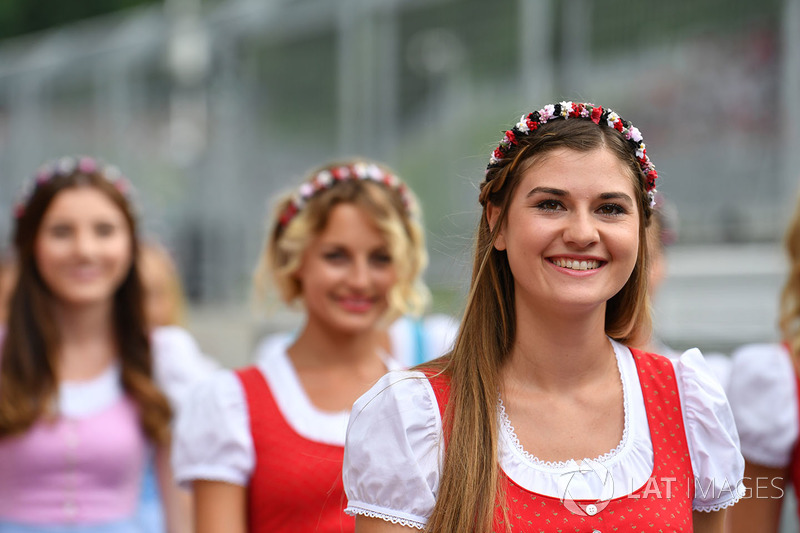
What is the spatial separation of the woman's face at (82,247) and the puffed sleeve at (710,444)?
248 centimetres

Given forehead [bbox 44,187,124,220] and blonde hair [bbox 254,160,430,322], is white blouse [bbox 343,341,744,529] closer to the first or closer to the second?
blonde hair [bbox 254,160,430,322]

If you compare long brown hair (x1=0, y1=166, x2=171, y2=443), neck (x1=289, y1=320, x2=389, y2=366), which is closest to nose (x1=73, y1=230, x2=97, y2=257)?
long brown hair (x1=0, y1=166, x2=171, y2=443)

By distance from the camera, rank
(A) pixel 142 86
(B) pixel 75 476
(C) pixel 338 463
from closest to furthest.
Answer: (C) pixel 338 463, (B) pixel 75 476, (A) pixel 142 86

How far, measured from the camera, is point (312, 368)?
312 centimetres

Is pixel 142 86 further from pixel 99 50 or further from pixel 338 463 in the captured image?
pixel 338 463

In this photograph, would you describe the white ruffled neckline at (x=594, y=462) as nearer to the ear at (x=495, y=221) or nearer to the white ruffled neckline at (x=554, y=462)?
the white ruffled neckline at (x=554, y=462)

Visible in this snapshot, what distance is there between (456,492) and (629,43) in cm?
488

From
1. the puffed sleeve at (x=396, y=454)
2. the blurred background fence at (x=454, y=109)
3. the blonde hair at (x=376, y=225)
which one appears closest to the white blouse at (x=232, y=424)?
the blonde hair at (x=376, y=225)

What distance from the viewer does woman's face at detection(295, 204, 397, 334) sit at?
125 inches

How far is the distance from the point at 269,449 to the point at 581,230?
1.27 meters

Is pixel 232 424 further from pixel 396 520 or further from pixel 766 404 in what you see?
pixel 766 404

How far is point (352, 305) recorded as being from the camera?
319 cm

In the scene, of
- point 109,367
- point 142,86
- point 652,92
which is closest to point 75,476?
point 109,367

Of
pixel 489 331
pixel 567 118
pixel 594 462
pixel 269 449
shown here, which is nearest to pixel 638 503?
pixel 594 462
